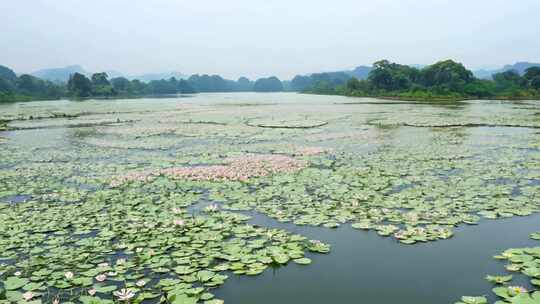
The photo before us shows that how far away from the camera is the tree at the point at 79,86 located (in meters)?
76.1

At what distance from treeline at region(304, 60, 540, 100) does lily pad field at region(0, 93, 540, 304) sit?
4642 cm

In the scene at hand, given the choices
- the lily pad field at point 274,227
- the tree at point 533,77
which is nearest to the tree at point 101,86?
the lily pad field at point 274,227

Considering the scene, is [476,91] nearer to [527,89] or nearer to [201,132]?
[527,89]

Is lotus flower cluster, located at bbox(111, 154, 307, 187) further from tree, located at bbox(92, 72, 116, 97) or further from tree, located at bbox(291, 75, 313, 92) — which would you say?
tree, located at bbox(291, 75, 313, 92)

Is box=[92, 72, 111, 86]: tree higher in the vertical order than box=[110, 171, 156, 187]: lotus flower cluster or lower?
higher

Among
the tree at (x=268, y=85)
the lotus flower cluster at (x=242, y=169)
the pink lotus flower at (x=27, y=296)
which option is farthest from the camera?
the tree at (x=268, y=85)

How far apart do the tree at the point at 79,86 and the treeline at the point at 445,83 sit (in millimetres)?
56551

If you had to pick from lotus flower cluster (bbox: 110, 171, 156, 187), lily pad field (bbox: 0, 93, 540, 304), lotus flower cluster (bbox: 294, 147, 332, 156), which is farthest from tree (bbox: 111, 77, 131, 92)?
lotus flower cluster (bbox: 110, 171, 156, 187)

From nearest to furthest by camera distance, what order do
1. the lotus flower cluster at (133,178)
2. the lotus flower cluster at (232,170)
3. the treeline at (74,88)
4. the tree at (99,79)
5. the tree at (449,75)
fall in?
1. the lotus flower cluster at (133,178)
2. the lotus flower cluster at (232,170)
3. the tree at (449,75)
4. the treeline at (74,88)
5. the tree at (99,79)

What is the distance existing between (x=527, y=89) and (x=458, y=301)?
6162 cm

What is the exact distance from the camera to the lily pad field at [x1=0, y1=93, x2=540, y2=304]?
453 centimetres

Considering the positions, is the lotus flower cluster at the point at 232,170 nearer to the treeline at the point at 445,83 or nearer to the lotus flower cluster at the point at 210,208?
the lotus flower cluster at the point at 210,208

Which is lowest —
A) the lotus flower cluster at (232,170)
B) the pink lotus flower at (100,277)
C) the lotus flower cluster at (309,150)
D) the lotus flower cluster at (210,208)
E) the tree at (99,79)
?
the pink lotus flower at (100,277)

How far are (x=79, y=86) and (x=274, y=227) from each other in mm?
81435
